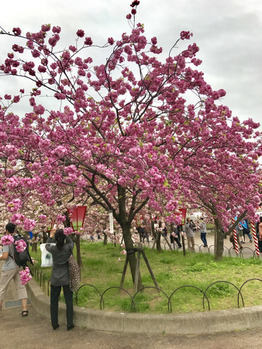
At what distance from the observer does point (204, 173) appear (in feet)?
29.2

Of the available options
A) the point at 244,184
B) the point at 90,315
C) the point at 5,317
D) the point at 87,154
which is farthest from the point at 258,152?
the point at 5,317

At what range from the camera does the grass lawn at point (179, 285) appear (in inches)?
229

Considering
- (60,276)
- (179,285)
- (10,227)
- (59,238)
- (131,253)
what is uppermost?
(10,227)

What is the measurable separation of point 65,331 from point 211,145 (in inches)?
243

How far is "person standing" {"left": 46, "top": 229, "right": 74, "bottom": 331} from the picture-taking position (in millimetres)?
5664

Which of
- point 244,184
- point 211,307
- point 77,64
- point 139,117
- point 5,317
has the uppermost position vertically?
point 77,64

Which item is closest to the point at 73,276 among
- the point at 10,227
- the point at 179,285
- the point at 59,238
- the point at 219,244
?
the point at 59,238

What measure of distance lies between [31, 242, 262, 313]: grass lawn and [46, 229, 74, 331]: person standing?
656mm

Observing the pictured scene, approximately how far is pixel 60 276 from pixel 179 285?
3259mm

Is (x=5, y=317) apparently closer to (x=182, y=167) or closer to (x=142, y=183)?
(x=142, y=183)

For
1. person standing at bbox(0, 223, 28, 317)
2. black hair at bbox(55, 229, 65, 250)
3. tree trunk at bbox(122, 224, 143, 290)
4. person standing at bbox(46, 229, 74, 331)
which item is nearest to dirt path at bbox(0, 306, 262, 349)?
person standing at bbox(46, 229, 74, 331)

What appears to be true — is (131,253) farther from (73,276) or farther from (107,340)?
(107,340)

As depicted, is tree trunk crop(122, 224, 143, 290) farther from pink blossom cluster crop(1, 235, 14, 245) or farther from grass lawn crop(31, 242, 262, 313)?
pink blossom cluster crop(1, 235, 14, 245)

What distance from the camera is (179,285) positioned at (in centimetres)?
730
